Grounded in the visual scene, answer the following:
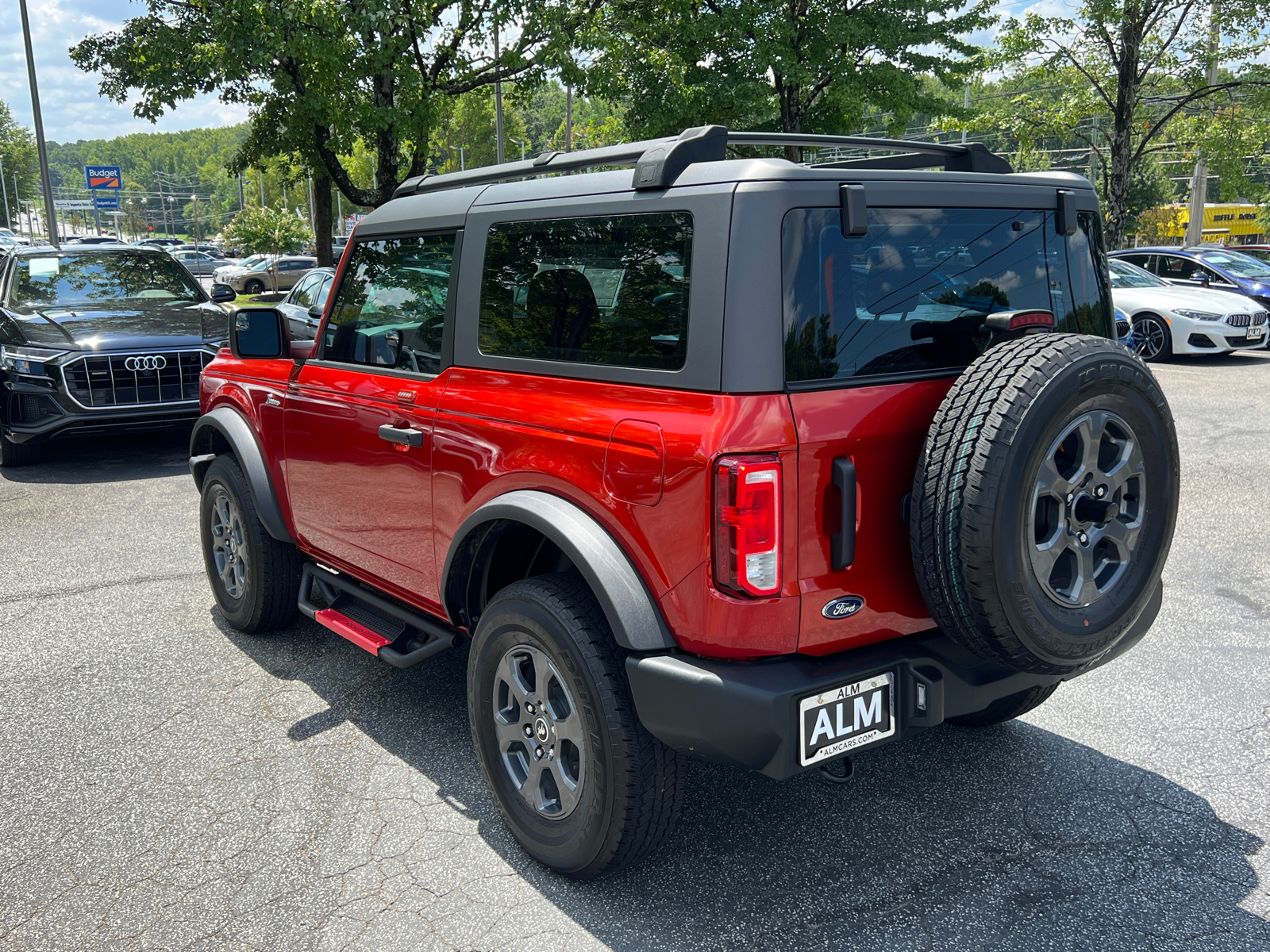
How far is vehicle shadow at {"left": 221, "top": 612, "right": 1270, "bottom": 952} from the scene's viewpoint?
2.71m

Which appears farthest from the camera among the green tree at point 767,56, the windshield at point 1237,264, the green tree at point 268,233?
the green tree at point 268,233

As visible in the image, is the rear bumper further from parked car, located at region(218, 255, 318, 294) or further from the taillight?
parked car, located at region(218, 255, 318, 294)

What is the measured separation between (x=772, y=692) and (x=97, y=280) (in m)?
9.73

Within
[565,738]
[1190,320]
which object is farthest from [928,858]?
[1190,320]

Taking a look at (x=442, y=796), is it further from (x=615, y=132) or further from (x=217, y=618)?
(x=615, y=132)

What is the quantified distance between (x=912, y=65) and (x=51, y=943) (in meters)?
20.7

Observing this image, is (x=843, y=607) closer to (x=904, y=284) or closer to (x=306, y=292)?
(x=904, y=284)

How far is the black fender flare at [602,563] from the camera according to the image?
102 inches

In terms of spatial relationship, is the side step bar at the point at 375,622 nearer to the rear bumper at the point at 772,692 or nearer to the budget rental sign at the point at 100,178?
the rear bumper at the point at 772,692

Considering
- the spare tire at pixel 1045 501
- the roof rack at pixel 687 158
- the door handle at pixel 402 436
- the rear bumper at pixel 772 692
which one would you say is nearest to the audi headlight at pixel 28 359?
the roof rack at pixel 687 158

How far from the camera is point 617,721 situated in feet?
8.70

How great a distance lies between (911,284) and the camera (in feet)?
9.04

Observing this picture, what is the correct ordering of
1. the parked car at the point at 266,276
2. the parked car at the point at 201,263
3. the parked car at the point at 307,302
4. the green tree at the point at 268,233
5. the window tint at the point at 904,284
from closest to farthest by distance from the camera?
1. the window tint at the point at 904,284
2. the parked car at the point at 307,302
3. the parked car at the point at 266,276
4. the parked car at the point at 201,263
5. the green tree at the point at 268,233

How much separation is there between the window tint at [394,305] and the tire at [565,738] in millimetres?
1044
